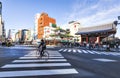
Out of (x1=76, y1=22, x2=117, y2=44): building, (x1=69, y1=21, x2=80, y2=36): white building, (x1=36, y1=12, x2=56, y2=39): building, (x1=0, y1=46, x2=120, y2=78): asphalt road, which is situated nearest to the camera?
(x1=0, y1=46, x2=120, y2=78): asphalt road

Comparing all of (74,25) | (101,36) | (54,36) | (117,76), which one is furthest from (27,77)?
(74,25)

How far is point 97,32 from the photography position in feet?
190

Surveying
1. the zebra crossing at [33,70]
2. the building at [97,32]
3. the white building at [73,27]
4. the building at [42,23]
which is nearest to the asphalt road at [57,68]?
the zebra crossing at [33,70]

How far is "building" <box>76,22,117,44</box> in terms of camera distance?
5478 centimetres

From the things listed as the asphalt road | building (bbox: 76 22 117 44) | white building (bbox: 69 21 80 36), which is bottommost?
the asphalt road

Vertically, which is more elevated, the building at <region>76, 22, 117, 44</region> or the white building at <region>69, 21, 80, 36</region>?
the white building at <region>69, 21, 80, 36</region>

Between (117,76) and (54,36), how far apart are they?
67423 millimetres

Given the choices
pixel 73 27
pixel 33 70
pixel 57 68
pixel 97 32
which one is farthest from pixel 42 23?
pixel 33 70

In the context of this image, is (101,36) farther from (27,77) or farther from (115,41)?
(27,77)

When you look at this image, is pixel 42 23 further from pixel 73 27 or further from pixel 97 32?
pixel 97 32

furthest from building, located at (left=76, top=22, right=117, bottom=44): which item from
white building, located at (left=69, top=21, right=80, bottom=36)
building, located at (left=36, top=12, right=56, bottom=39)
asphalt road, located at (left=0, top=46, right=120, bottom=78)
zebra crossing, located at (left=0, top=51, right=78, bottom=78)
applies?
zebra crossing, located at (left=0, top=51, right=78, bottom=78)

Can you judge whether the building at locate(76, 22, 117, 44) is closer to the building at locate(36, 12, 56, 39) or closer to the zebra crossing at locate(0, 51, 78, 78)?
the building at locate(36, 12, 56, 39)

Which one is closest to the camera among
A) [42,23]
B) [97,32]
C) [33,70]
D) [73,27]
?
[33,70]

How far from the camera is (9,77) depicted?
7.65 meters
